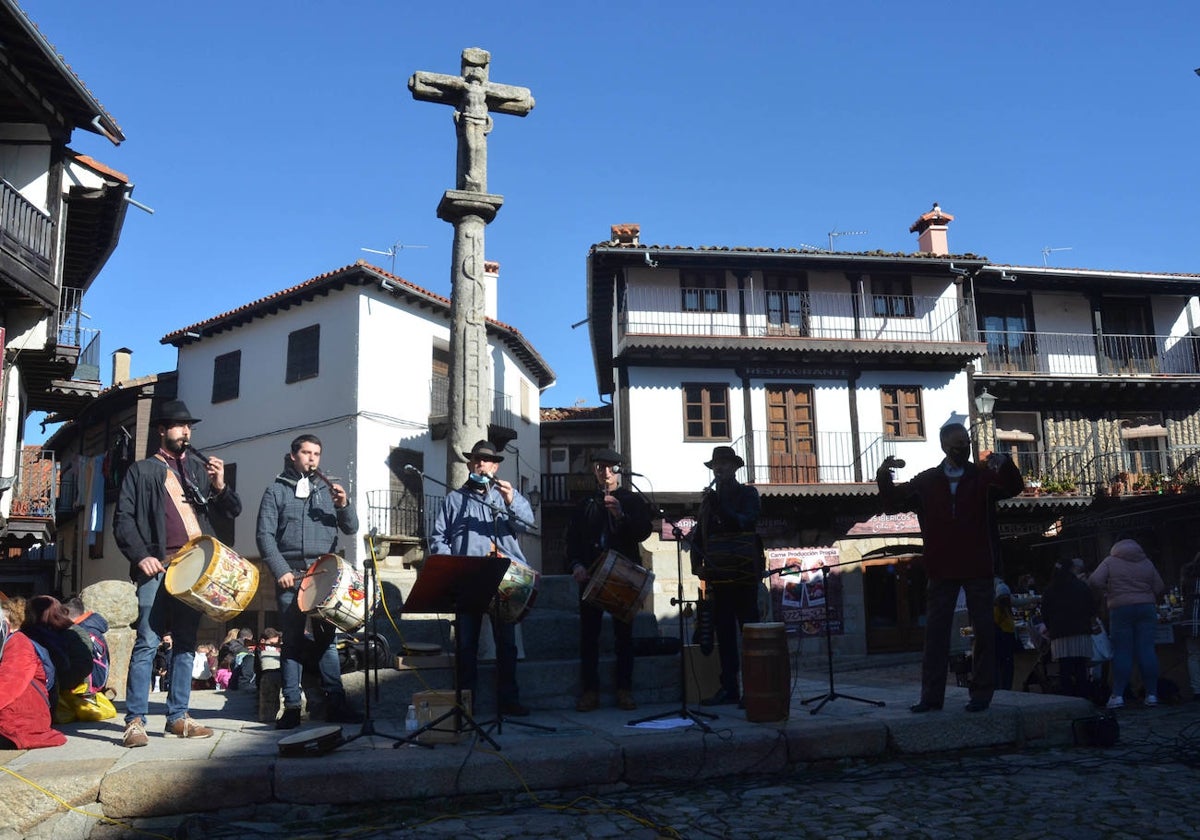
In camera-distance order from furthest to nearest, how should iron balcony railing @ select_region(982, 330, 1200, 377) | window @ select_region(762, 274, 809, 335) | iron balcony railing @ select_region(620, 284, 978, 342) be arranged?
iron balcony railing @ select_region(982, 330, 1200, 377), window @ select_region(762, 274, 809, 335), iron balcony railing @ select_region(620, 284, 978, 342)

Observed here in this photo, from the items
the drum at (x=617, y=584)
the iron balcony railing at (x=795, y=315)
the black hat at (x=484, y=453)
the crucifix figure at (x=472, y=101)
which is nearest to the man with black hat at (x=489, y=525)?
the black hat at (x=484, y=453)

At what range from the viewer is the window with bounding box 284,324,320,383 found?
24344 millimetres

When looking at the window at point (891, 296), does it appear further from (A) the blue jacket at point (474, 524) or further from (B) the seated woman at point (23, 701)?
(B) the seated woman at point (23, 701)

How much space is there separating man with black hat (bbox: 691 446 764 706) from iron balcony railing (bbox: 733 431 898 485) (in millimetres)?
15681

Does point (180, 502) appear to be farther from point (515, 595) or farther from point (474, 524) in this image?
point (515, 595)

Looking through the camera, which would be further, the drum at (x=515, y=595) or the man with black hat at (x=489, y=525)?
the man with black hat at (x=489, y=525)

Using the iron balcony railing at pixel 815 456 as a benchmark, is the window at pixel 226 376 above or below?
above

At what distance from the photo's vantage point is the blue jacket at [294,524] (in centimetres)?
645

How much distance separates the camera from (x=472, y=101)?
10.7 m

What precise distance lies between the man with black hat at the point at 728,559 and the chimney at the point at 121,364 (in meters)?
27.0

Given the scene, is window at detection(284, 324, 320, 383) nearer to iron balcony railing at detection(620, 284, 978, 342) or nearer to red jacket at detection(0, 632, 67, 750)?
iron balcony railing at detection(620, 284, 978, 342)

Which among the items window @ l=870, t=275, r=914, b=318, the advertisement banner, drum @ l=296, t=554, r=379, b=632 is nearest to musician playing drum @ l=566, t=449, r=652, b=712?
drum @ l=296, t=554, r=379, b=632

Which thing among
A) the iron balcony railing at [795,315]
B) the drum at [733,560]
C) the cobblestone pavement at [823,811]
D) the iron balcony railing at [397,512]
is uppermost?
the iron balcony railing at [795,315]

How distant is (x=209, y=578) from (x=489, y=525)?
6.58ft
